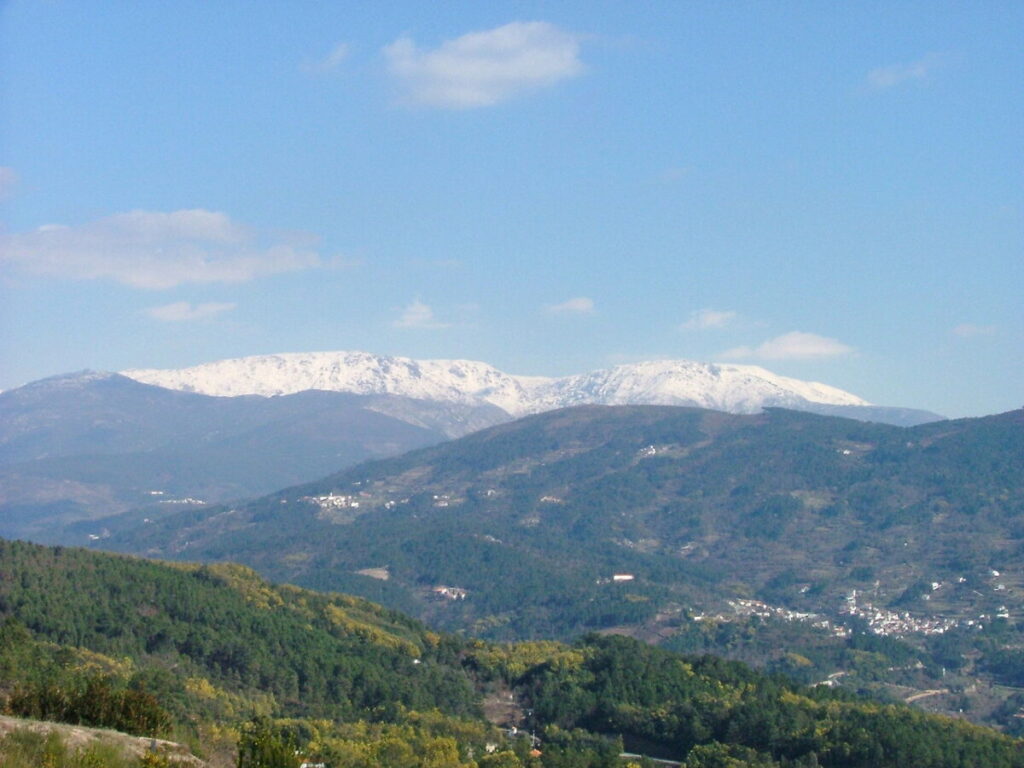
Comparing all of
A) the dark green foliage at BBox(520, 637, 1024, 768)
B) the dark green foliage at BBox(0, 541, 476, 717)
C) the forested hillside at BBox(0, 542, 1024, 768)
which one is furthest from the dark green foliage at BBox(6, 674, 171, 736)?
the dark green foliage at BBox(520, 637, 1024, 768)

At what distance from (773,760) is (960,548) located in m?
119

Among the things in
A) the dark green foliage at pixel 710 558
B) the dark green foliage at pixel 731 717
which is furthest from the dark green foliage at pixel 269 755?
the dark green foliage at pixel 710 558

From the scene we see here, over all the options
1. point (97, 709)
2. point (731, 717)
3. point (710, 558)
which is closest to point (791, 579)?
point (710, 558)

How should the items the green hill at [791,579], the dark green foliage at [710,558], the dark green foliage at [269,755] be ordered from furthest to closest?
the dark green foliage at [710,558] → the green hill at [791,579] → the dark green foliage at [269,755]

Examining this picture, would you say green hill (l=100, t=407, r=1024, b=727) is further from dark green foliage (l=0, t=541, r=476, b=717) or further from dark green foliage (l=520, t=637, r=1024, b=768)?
dark green foliage (l=0, t=541, r=476, b=717)

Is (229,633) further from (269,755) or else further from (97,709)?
(269,755)

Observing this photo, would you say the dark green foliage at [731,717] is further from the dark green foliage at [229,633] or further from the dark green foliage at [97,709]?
the dark green foliage at [97,709]

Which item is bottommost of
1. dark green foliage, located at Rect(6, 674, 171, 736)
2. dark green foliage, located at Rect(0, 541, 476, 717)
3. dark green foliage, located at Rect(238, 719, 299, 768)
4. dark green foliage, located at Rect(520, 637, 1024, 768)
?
dark green foliage, located at Rect(520, 637, 1024, 768)

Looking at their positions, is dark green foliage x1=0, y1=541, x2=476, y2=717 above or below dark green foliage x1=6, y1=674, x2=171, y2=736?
below

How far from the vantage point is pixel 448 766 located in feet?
146

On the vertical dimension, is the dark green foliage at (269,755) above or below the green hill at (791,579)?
above

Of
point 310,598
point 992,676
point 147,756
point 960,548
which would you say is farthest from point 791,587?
point 147,756

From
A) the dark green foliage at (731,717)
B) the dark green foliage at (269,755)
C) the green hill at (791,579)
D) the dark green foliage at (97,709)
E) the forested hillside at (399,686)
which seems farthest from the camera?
the green hill at (791,579)

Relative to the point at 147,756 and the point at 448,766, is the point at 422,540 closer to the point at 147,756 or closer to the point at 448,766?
the point at 448,766
